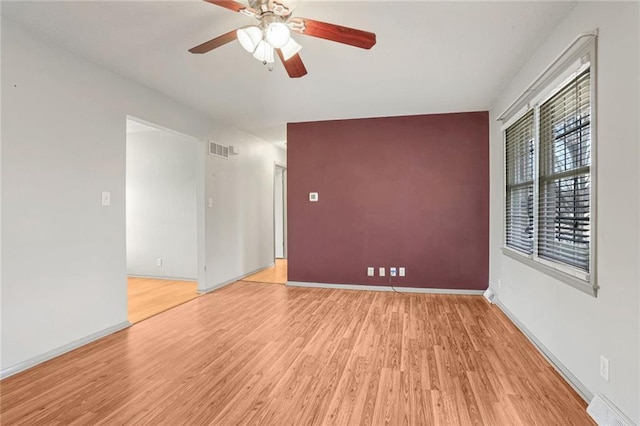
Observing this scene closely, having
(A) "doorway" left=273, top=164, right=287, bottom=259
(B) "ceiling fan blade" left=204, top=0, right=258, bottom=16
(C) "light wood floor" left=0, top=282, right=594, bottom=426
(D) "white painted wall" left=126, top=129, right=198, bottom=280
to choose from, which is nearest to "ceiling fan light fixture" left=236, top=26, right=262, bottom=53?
(B) "ceiling fan blade" left=204, top=0, right=258, bottom=16

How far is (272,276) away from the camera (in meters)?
5.98

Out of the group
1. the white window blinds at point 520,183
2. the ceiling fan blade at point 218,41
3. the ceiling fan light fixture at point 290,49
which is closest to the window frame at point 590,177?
the white window blinds at point 520,183

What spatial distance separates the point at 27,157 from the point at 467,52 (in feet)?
11.9

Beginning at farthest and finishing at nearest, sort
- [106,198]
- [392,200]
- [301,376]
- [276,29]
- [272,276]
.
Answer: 1. [272,276]
2. [392,200]
3. [106,198]
4. [301,376]
5. [276,29]

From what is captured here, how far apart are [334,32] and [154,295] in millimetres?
4235

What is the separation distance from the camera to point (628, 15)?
66.8 inches

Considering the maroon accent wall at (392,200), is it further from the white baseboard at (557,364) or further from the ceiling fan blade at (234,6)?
the ceiling fan blade at (234,6)

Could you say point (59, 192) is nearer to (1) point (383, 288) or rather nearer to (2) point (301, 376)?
(2) point (301, 376)

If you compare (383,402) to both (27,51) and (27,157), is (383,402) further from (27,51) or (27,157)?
(27,51)

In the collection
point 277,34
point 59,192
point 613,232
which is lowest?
point 613,232

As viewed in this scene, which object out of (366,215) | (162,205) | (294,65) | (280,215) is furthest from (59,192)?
(280,215)

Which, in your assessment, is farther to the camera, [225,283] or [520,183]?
[225,283]

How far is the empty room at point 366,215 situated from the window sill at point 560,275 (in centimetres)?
2

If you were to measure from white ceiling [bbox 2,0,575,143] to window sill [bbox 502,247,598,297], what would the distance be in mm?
1816
